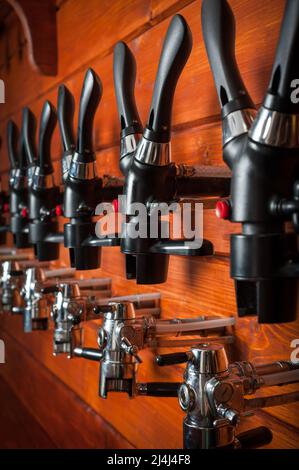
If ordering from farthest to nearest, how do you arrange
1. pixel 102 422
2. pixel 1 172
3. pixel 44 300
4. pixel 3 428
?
pixel 1 172
pixel 3 428
pixel 102 422
pixel 44 300

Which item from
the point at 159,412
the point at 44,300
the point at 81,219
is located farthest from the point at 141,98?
the point at 159,412

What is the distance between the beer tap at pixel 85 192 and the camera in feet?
2.85

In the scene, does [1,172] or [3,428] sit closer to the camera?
[3,428]

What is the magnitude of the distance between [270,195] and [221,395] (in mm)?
254

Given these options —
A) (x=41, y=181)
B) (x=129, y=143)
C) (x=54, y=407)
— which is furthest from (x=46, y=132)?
(x=54, y=407)

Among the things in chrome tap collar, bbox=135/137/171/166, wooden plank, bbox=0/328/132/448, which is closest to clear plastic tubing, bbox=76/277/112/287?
wooden plank, bbox=0/328/132/448

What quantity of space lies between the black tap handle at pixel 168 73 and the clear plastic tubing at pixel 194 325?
28 centimetres

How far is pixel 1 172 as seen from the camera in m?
2.12

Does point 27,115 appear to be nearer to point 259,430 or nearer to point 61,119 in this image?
point 61,119

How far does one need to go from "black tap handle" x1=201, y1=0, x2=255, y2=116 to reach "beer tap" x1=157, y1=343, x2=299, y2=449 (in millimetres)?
284

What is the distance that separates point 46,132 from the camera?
1105 millimetres

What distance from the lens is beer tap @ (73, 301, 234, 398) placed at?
816 millimetres

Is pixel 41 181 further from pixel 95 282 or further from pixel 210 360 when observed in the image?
Answer: pixel 210 360
